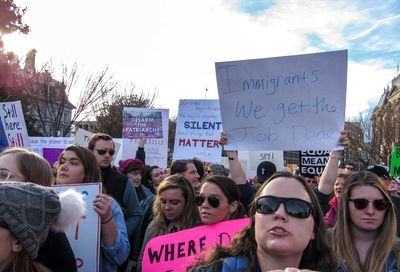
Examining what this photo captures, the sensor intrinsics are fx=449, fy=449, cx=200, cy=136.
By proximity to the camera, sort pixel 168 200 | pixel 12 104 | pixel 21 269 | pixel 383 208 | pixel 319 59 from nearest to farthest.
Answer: pixel 21 269 < pixel 383 208 < pixel 168 200 < pixel 319 59 < pixel 12 104

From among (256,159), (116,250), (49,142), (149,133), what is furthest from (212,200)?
(256,159)

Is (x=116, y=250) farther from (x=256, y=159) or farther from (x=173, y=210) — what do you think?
(x=256, y=159)

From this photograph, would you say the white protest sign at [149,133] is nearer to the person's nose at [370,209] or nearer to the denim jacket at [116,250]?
the denim jacket at [116,250]

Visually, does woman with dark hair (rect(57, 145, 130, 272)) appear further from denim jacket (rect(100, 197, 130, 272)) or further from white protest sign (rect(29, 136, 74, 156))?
white protest sign (rect(29, 136, 74, 156))

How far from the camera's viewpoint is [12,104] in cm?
881

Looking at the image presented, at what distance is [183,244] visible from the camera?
10.6 ft

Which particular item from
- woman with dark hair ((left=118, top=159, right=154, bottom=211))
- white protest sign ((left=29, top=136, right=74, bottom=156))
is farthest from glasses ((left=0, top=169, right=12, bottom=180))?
white protest sign ((left=29, top=136, right=74, bottom=156))

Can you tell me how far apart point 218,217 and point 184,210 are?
1.78ft

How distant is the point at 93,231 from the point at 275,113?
2.32m

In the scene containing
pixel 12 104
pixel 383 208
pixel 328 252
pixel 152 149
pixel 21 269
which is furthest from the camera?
pixel 152 149

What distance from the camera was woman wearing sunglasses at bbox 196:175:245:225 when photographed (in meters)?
3.40

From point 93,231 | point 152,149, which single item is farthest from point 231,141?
point 152,149

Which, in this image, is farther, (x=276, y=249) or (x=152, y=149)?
(x=152, y=149)

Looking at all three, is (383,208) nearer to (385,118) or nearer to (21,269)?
(21,269)
